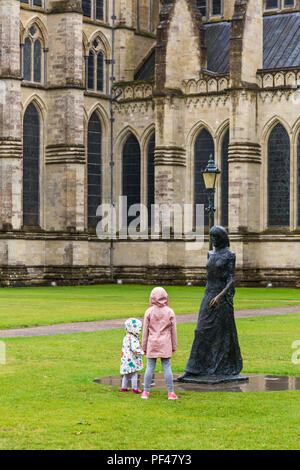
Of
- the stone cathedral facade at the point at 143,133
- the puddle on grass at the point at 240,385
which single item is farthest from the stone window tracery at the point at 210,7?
the puddle on grass at the point at 240,385

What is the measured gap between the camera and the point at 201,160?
50.1 metres

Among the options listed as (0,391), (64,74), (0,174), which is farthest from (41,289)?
(0,391)

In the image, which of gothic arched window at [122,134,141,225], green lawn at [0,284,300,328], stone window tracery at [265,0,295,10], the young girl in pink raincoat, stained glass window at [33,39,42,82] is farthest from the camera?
gothic arched window at [122,134,141,225]

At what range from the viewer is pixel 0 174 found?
46438 mm

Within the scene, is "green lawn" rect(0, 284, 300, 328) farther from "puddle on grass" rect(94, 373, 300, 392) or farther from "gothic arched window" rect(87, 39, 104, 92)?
"gothic arched window" rect(87, 39, 104, 92)

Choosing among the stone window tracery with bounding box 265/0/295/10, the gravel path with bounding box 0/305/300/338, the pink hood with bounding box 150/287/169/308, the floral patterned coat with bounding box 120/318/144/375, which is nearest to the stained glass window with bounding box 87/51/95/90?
the stone window tracery with bounding box 265/0/295/10

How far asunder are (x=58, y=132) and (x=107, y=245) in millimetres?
6712

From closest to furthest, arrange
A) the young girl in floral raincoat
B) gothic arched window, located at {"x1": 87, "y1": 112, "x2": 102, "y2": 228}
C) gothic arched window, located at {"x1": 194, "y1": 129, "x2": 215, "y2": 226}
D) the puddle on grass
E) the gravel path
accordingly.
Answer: the young girl in floral raincoat → the puddle on grass → the gravel path → gothic arched window, located at {"x1": 194, "y1": 129, "x2": 215, "y2": 226} → gothic arched window, located at {"x1": 87, "y1": 112, "x2": 102, "y2": 228}

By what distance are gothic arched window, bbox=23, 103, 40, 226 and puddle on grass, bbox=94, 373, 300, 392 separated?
32962 millimetres

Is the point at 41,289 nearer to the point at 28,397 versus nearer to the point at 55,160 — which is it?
the point at 55,160

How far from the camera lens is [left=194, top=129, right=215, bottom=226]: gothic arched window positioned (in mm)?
49875

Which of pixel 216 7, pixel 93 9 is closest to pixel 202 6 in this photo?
pixel 216 7

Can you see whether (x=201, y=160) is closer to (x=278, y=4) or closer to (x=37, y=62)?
(x=37, y=62)
